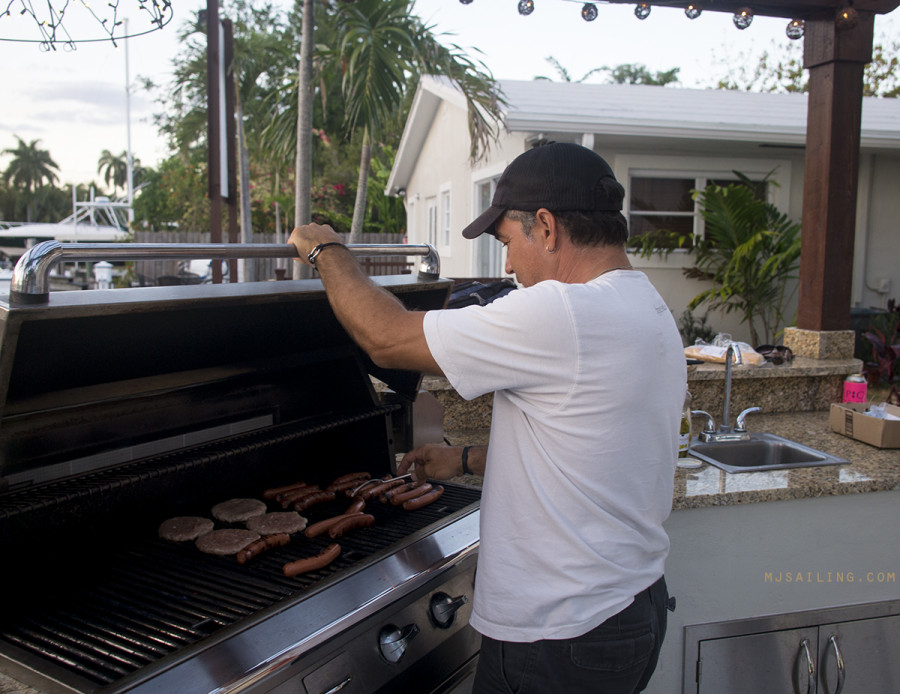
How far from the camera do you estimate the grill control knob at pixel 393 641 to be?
1720mm

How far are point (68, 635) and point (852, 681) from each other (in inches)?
115

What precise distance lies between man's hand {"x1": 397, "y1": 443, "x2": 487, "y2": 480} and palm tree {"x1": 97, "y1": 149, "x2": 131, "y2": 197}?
83.9 m

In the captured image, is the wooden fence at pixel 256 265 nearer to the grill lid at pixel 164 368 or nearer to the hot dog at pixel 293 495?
the grill lid at pixel 164 368

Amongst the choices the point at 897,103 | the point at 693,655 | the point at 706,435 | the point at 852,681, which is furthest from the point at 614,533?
the point at 897,103

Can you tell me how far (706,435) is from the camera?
3.71 m

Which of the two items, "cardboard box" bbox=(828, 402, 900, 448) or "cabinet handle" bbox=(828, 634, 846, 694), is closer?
"cabinet handle" bbox=(828, 634, 846, 694)

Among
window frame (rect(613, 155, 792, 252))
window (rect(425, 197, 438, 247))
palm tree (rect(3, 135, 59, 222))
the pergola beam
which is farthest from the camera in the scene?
palm tree (rect(3, 135, 59, 222))

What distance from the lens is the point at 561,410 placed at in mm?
1523

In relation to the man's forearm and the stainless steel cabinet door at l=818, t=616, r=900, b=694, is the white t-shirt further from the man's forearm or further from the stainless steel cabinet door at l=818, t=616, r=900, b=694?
the stainless steel cabinet door at l=818, t=616, r=900, b=694

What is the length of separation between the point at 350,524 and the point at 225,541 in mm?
361

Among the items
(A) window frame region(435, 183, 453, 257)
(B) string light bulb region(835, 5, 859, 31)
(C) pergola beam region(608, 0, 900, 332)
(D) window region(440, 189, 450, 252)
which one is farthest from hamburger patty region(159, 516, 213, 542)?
(D) window region(440, 189, 450, 252)

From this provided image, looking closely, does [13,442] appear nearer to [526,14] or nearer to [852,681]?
[852,681]

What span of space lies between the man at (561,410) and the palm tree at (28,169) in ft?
277

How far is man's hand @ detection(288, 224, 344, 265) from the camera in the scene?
1748 millimetres
